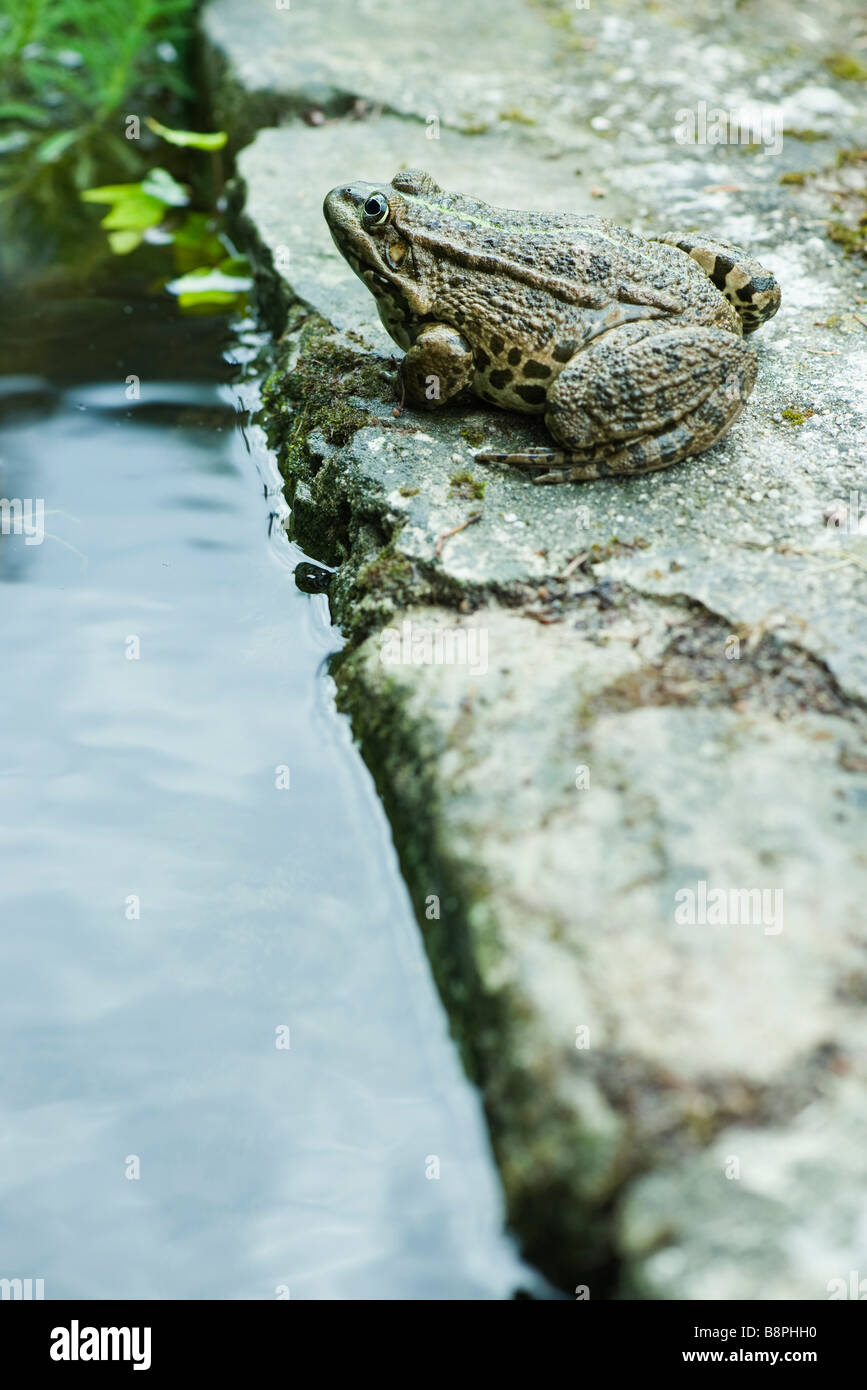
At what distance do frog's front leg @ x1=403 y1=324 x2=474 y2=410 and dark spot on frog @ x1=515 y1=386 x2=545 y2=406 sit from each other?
23cm

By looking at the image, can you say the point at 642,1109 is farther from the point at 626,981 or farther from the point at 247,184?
the point at 247,184

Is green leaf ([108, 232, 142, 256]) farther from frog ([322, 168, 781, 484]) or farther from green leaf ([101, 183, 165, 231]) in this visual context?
frog ([322, 168, 781, 484])

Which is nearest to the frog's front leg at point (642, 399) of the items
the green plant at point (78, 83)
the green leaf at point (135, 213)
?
the green leaf at point (135, 213)

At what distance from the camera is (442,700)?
3580 millimetres

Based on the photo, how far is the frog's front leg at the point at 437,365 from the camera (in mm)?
4402

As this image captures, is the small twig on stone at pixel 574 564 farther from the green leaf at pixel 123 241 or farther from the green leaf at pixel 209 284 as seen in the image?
the green leaf at pixel 123 241

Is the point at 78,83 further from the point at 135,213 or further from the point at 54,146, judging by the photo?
the point at 135,213

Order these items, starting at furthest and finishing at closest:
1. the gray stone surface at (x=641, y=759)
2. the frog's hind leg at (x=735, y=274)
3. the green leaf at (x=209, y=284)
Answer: the green leaf at (x=209, y=284)
the frog's hind leg at (x=735, y=274)
the gray stone surface at (x=641, y=759)

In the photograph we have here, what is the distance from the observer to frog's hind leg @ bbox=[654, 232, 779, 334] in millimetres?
4637

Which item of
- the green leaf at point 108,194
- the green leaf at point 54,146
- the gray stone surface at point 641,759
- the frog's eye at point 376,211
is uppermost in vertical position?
the frog's eye at point 376,211

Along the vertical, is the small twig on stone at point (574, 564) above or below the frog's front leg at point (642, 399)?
below

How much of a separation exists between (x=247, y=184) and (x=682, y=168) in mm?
2647

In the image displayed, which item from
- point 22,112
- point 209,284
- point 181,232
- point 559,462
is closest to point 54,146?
point 22,112

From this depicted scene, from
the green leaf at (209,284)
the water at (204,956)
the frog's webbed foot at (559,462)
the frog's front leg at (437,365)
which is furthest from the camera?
the green leaf at (209,284)
